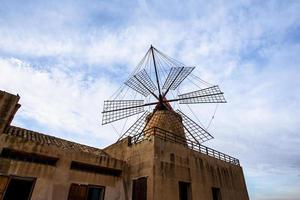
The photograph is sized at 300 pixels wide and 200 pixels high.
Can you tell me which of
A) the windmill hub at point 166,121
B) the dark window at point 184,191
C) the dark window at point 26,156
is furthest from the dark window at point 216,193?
the dark window at point 26,156

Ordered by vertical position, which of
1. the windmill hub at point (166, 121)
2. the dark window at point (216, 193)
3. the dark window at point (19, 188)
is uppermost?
the windmill hub at point (166, 121)

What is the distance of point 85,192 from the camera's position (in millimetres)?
10766

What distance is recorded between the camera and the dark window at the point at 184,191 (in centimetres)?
1201

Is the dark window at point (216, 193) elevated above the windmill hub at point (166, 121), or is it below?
below

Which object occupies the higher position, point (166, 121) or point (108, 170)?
point (166, 121)

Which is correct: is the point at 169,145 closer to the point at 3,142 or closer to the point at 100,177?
the point at 100,177

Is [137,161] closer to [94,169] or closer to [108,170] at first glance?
[108,170]

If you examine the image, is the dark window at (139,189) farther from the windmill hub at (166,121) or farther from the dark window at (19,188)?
the windmill hub at (166,121)

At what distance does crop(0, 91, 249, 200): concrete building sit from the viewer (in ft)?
31.9

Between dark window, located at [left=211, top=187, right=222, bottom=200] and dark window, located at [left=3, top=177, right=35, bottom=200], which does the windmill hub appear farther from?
dark window, located at [left=3, top=177, right=35, bottom=200]

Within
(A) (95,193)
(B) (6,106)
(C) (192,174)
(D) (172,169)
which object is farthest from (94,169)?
(C) (192,174)

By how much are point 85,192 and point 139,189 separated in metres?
2.67

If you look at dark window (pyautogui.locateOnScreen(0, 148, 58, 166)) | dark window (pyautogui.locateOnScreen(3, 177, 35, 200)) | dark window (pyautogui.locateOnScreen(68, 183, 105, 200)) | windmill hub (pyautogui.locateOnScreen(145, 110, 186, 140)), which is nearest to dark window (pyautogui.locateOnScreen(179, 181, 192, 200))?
dark window (pyautogui.locateOnScreen(68, 183, 105, 200))

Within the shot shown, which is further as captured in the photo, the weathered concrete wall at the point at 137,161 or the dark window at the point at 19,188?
the weathered concrete wall at the point at 137,161
